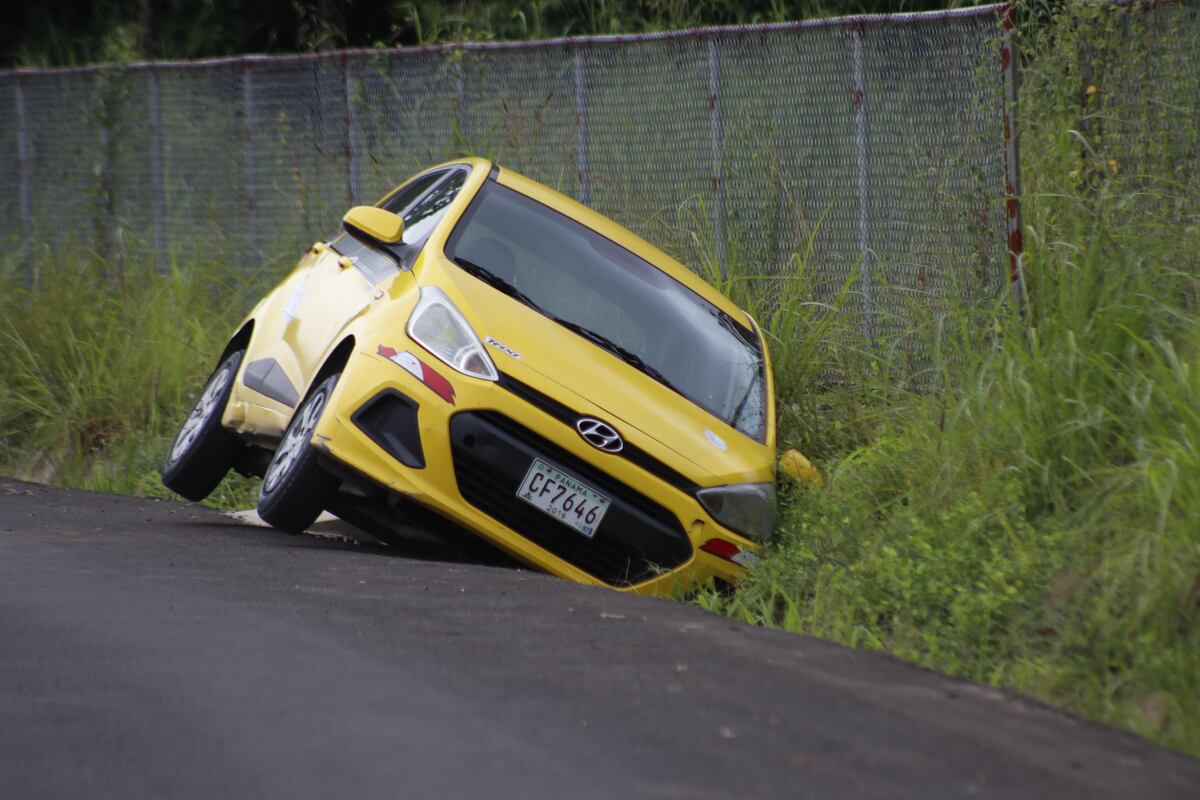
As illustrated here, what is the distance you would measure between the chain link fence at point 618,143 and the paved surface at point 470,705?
3.18 metres

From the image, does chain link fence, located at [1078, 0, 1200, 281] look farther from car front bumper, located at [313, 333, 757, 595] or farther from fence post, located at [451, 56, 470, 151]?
fence post, located at [451, 56, 470, 151]

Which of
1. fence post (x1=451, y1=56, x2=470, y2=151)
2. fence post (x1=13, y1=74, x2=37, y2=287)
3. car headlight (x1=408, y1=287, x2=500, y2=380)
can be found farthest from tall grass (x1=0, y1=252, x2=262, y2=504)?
car headlight (x1=408, y1=287, x2=500, y2=380)

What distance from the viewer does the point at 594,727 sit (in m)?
4.38

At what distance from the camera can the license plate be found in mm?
6551

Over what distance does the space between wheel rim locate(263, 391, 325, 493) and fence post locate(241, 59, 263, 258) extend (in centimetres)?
657

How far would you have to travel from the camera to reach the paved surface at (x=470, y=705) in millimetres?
3965

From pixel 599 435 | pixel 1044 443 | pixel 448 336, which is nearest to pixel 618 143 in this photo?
pixel 448 336

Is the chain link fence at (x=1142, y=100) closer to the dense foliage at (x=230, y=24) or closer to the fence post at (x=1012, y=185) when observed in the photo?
the fence post at (x=1012, y=185)

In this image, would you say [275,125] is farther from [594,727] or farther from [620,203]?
[594,727]

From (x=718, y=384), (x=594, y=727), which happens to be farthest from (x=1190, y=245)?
(x=594, y=727)

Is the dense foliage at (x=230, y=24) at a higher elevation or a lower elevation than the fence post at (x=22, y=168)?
higher

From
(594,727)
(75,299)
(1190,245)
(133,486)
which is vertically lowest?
(133,486)

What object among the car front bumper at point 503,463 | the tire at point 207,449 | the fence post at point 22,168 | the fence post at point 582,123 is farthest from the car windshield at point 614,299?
the fence post at point 22,168

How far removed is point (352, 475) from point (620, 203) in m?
4.95
